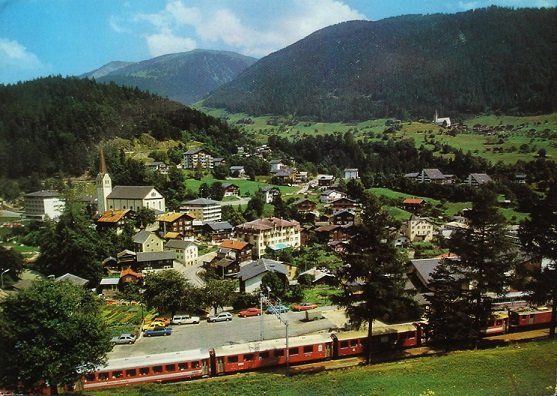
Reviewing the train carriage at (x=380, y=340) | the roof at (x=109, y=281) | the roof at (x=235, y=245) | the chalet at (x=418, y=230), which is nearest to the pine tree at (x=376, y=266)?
the train carriage at (x=380, y=340)

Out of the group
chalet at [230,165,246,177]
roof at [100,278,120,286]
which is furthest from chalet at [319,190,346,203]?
roof at [100,278,120,286]

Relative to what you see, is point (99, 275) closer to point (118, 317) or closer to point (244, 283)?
point (118, 317)

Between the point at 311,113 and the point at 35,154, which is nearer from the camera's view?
the point at 35,154

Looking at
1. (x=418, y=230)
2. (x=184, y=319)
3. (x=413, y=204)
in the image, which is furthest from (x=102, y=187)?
(x=413, y=204)

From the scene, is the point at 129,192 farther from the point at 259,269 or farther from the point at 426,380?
the point at 426,380

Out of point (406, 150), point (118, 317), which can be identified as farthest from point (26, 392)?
point (406, 150)
